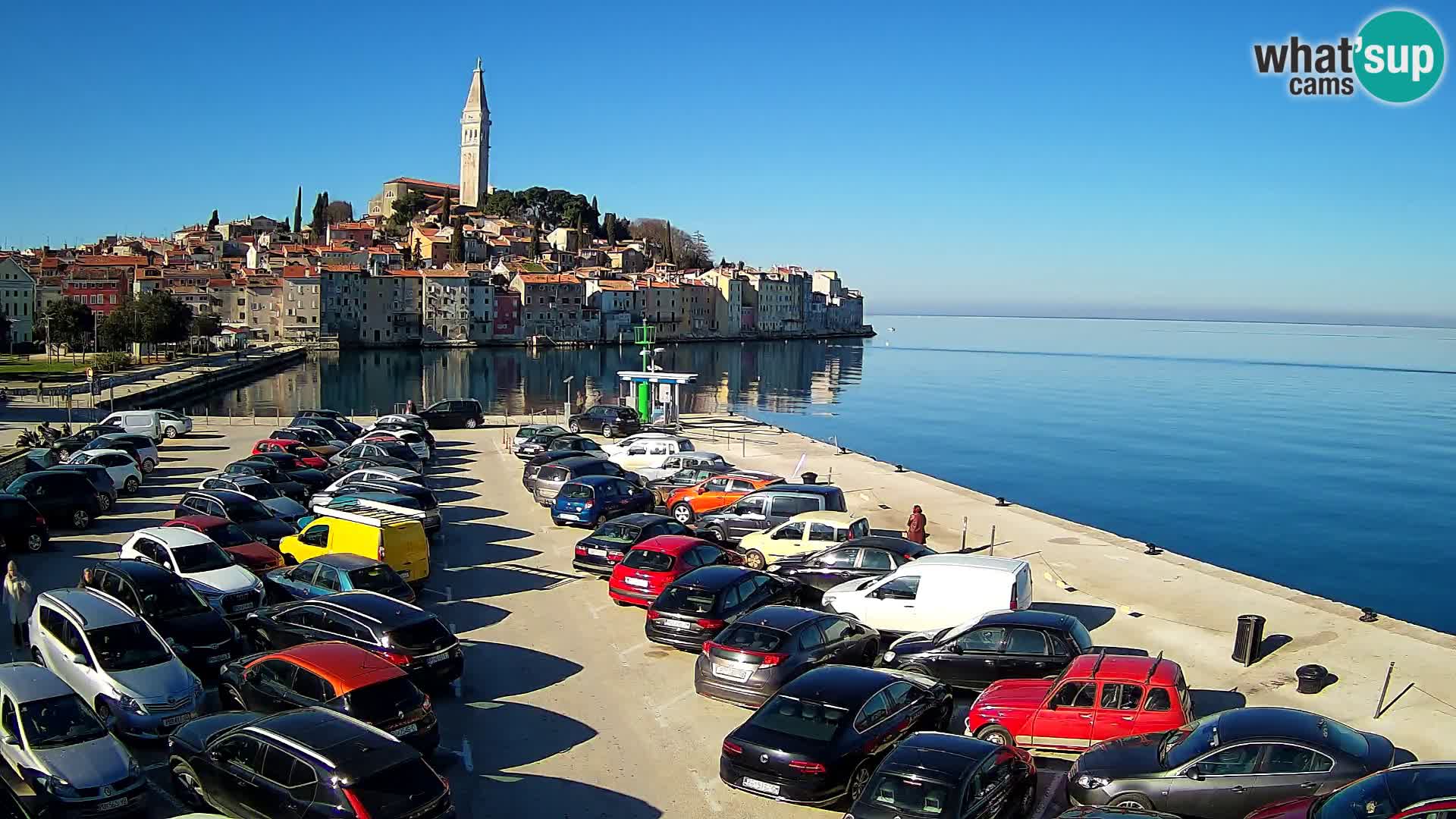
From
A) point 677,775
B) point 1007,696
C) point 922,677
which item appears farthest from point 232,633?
point 1007,696

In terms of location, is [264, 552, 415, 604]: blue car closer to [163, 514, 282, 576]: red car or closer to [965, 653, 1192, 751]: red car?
[163, 514, 282, 576]: red car

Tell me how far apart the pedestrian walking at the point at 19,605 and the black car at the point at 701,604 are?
769cm

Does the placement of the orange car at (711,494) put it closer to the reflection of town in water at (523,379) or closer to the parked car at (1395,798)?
the parked car at (1395,798)

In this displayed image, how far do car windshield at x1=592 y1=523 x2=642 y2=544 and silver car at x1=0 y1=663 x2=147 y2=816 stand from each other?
31.0 feet

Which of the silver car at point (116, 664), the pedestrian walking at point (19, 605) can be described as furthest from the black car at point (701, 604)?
the pedestrian walking at point (19, 605)

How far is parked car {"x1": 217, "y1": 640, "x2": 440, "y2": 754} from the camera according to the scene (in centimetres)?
969

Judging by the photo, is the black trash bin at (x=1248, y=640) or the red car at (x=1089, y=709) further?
the black trash bin at (x=1248, y=640)

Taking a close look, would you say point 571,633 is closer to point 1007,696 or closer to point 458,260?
point 1007,696

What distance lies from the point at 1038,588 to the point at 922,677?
748cm

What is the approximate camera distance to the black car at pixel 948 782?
802 centimetres

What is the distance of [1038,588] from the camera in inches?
705

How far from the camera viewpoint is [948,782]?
8102 mm

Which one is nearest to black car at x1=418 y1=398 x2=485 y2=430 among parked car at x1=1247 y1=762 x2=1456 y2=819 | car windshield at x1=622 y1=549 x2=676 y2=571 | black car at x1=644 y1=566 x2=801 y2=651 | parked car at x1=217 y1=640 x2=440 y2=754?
car windshield at x1=622 y1=549 x2=676 y2=571

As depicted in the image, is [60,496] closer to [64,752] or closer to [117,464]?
[117,464]
